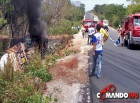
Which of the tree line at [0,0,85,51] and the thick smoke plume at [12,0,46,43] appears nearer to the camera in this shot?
the tree line at [0,0,85,51]

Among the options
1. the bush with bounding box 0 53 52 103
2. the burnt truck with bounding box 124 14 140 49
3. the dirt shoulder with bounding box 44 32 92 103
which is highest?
the burnt truck with bounding box 124 14 140 49

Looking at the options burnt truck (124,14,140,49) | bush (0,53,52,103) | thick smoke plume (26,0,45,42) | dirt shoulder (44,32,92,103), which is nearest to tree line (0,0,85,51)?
thick smoke plume (26,0,45,42)

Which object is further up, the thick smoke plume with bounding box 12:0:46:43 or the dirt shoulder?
the thick smoke plume with bounding box 12:0:46:43

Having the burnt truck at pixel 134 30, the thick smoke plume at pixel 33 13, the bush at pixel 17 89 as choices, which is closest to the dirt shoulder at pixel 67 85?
the bush at pixel 17 89

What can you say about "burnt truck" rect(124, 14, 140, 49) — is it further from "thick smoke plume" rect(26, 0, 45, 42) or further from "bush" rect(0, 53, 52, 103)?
"bush" rect(0, 53, 52, 103)

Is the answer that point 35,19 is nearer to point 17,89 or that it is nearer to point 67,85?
point 67,85

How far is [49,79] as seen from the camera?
803 cm

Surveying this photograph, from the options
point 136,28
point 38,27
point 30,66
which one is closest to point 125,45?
point 136,28

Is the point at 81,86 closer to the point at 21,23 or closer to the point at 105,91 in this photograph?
the point at 105,91

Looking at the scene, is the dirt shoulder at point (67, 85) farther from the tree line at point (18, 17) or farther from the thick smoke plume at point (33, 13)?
the thick smoke plume at point (33, 13)

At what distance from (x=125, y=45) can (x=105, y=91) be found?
1435 centimetres

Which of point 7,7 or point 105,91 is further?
point 7,7

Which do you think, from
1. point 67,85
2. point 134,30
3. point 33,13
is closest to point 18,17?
point 33,13

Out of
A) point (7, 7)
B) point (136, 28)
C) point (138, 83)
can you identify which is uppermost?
point (7, 7)
